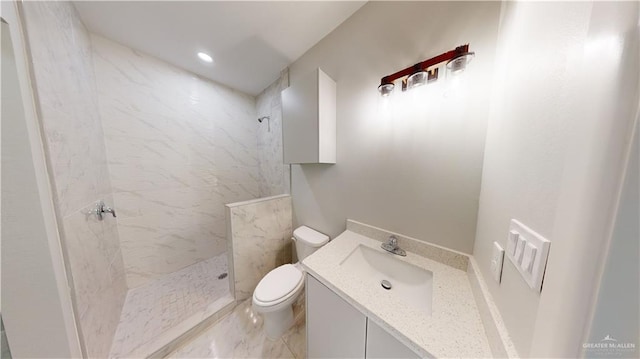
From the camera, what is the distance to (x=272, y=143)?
6.54ft

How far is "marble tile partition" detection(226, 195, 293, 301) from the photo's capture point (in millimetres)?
1438

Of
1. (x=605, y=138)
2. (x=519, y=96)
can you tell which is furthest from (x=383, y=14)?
(x=605, y=138)

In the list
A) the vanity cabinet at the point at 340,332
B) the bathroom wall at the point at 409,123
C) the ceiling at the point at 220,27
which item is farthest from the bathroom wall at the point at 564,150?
the ceiling at the point at 220,27

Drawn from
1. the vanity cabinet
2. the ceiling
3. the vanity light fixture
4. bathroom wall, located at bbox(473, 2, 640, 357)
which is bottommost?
the vanity cabinet

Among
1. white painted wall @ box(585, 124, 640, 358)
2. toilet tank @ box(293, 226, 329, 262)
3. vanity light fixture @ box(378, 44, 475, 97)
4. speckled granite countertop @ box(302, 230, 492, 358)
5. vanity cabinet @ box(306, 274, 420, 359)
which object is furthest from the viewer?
toilet tank @ box(293, 226, 329, 262)

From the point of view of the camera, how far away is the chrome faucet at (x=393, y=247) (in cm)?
100

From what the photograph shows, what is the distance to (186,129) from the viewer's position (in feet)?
5.82

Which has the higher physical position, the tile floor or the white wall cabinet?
the white wall cabinet

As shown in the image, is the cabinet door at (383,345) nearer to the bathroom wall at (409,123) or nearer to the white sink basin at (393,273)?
the white sink basin at (393,273)

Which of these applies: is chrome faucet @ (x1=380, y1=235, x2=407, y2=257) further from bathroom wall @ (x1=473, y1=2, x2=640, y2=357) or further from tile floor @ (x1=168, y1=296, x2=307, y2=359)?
tile floor @ (x1=168, y1=296, x2=307, y2=359)

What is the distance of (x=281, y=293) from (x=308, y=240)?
1.37 ft

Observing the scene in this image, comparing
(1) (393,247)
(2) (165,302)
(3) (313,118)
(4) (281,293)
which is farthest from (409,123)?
(2) (165,302)

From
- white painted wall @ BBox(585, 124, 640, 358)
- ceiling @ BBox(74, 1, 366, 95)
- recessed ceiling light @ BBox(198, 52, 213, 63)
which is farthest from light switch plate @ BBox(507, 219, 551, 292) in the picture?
recessed ceiling light @ BBox(198, 52, 213, 63)

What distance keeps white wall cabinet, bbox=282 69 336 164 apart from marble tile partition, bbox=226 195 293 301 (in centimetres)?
59
